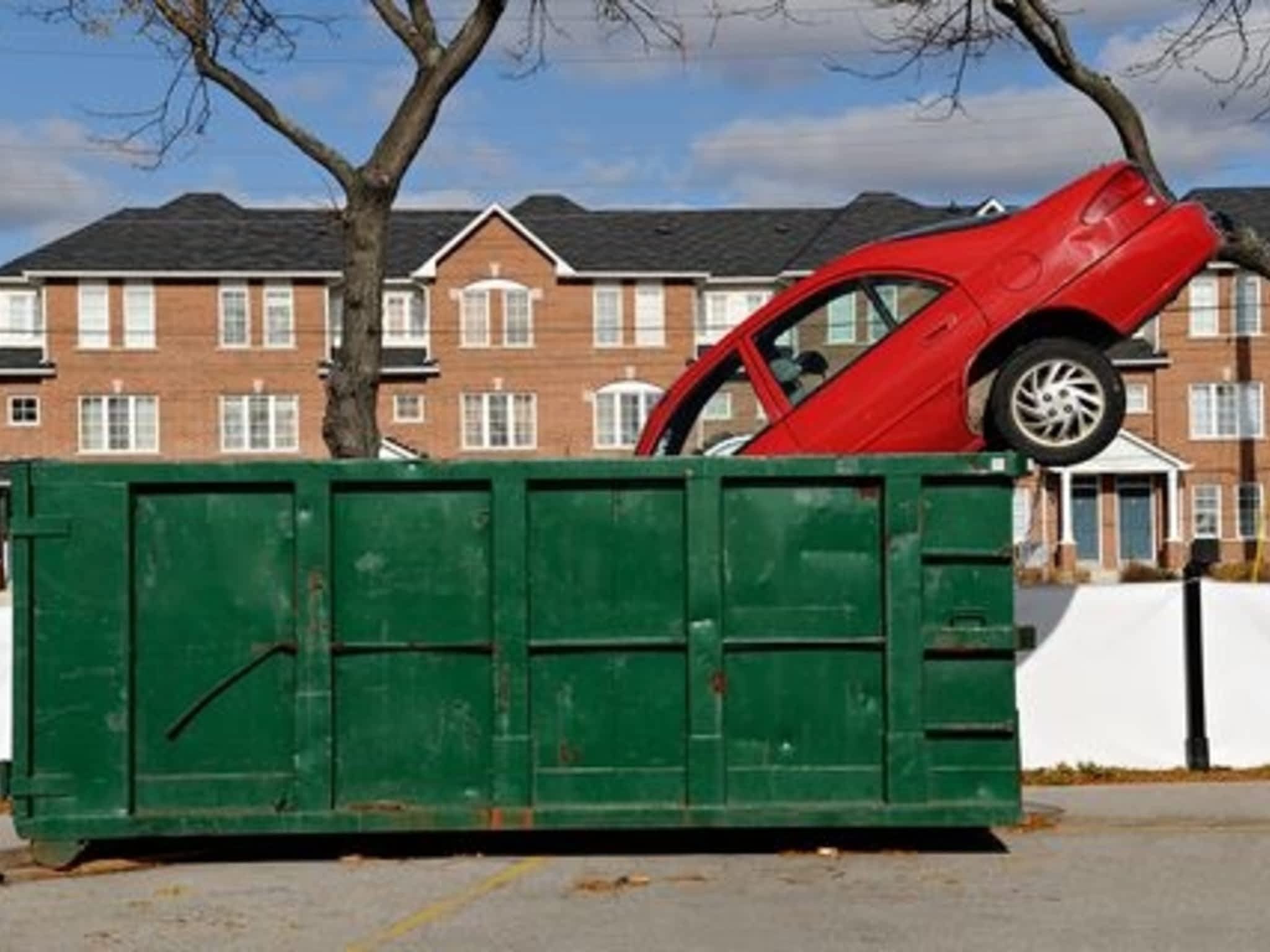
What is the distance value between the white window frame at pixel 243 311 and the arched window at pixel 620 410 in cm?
909

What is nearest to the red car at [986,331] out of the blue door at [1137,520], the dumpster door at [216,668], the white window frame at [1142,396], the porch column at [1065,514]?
the dumpster door at [216,668]

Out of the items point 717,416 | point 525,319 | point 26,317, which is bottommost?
point 717,416

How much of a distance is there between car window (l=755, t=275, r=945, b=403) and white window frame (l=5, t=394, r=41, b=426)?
42.2 m

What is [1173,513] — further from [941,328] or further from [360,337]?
[941,328]

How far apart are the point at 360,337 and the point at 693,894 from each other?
7099 millimetres

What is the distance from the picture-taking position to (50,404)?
51656 mm

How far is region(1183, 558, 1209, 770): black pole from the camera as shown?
1320cm

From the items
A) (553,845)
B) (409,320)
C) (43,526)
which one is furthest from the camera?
(409,320)

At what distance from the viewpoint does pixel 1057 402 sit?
12.0 m

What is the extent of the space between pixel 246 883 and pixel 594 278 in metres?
44.0

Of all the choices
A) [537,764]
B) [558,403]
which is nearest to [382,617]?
[537,764]

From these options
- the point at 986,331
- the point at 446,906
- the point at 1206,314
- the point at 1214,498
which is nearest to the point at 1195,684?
the point at 986,331

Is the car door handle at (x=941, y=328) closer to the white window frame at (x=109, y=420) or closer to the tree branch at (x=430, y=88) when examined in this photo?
the tree branch at (x=430, y=88)

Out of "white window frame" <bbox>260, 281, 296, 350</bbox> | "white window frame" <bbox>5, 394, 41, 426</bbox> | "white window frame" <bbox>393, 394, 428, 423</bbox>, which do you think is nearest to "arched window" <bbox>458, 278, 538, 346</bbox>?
"white window frame" <bbox>393, 394, 428, 423</bbox>
